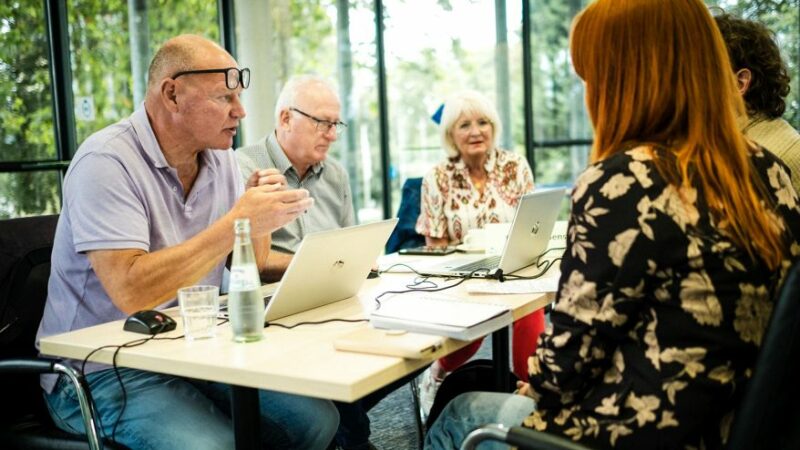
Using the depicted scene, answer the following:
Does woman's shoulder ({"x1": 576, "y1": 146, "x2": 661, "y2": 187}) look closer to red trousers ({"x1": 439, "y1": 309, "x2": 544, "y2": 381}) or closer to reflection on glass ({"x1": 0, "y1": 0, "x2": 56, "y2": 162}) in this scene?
red trousers ({"x1": 439, "y1": 309, "x2": 544, "y2": 381})

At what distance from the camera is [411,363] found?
1269 mm

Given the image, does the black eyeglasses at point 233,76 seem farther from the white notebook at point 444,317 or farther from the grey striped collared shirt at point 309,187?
the white notebook at point 444,317

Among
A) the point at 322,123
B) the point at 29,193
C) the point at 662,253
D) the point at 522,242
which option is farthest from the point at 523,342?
the point at 29,193

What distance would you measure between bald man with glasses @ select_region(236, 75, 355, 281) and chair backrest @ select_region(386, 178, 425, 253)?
542 mm

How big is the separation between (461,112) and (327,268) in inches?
76.8

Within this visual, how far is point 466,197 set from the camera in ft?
11.0

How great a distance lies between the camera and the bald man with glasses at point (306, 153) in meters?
2.78

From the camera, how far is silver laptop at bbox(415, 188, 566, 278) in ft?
6.67

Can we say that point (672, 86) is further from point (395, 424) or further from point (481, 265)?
point (395, 424)

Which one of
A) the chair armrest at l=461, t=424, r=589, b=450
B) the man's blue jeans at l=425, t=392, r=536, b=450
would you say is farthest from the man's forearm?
the chair armrest at l=461, t=424, r=589, b=450

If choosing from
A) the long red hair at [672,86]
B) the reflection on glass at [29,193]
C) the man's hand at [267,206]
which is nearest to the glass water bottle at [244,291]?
the man's hand at [267,206]

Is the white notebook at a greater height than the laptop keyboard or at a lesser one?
greater

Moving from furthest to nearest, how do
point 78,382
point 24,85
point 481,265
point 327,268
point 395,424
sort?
point 24,85 < point 395,424 < point 481,265 < point 327,268 < point 78,382

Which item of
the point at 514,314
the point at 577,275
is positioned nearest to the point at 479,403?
the point at 514,314
